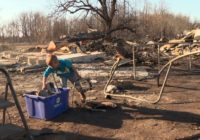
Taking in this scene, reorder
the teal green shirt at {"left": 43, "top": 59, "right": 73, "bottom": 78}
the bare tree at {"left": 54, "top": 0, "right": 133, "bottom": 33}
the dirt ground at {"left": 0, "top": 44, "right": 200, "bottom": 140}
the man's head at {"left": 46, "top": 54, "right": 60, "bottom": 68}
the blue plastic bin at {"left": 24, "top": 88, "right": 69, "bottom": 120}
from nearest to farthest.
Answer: the dirt ground at {"left": 0, "top": 44, "right": 200, "bottom": 140} → the blue plastic bin at {"left": 24, "top": 88, "right": 69, "bottom": 120} → the man's head at {"left": 46, "top": 54, "right": 60, "bottom": 68} → the teal green shirt at {"left": 43, "top": 59, "right": 73, "bottom": 78} → the bare tree at {"left": 54, "top": 0, "right": 133, "bottom": 33}

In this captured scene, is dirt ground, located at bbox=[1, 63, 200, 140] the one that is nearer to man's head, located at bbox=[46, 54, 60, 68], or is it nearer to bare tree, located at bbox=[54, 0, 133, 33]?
man's head, located at bbox=[46, 54, 60, 68]

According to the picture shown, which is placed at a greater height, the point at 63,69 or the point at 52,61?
the point at 52,61

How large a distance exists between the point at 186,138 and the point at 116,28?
81.4 ft

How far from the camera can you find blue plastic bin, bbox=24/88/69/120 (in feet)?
23.7

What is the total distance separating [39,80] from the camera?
13109mm

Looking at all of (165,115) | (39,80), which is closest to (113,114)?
(165,115)

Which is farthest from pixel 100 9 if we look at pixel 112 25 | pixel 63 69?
pixel 63 69

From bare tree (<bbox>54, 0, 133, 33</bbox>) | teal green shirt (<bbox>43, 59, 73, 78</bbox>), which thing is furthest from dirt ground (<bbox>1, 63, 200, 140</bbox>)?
bare tree (<bbox>54, 0, 133, 33</bbox>)

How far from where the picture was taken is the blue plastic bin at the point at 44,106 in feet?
23.7

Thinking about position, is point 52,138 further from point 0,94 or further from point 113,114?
point 0,94

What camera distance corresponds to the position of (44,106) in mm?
7191

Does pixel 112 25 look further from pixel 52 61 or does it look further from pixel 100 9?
pixel 52 61

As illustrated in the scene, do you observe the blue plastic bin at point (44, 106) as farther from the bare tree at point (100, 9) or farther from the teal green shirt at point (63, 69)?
the bare tree at point (100, 9)

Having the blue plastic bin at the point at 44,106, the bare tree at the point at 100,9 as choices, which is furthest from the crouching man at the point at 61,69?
the bare tree at the point at 100,9
